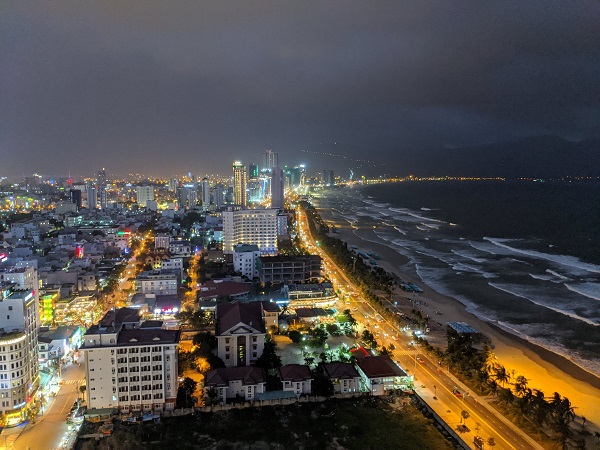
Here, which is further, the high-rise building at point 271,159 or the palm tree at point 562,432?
the high-rise building at point 271,159

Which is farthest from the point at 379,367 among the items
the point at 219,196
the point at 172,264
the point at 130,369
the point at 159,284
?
the point at 219,196

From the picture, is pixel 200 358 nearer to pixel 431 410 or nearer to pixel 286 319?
pixel 286 319

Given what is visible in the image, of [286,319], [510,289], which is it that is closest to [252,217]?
[286,319]

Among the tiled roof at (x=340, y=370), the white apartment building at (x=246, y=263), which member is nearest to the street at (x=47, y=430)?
the tiled roof at (x=340, y=370)

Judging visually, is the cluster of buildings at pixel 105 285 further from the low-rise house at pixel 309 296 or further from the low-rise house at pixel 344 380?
the low-rise house at pixel 344 380

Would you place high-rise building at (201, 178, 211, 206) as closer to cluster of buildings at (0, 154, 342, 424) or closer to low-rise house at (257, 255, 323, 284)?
cluster of buildings at (0, 154, 342, 424)

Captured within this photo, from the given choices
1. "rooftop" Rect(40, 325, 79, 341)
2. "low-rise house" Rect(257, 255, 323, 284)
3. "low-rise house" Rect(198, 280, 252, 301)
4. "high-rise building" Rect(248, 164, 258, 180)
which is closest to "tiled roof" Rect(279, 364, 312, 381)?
"rooftop" Rect(40, 325, 79, 341)
